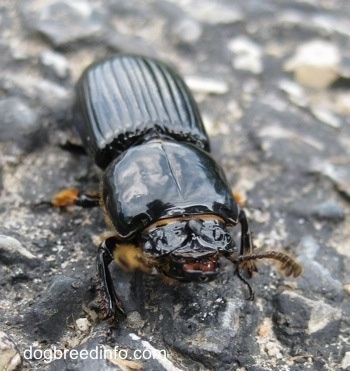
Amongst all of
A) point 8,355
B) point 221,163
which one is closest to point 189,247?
point 8,355

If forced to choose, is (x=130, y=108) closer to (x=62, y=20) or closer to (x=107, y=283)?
(x=107, y=283)

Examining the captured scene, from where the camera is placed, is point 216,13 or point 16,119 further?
point 216,13

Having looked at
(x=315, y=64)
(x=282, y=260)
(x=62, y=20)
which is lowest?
(x=282, y=260)

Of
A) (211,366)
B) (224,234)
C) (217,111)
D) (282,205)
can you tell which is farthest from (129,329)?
(217,111)

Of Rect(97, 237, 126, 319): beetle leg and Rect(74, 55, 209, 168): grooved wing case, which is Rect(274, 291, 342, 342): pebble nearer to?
Rect(97, 237, 126, 319): beetle leg

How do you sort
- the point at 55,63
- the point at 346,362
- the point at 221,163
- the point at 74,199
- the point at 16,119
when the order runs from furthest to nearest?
the point at 55,63, the point at 221,163, the point at 16,119, the point at 74,199, the point at 346,362

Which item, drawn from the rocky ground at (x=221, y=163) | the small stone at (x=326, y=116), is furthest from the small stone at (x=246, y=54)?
the small stone at (x=326, y=116)

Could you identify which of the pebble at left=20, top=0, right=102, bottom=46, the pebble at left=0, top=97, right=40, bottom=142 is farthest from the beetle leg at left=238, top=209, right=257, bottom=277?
the pebble at left=20, top=0, right=102, bottom=46
